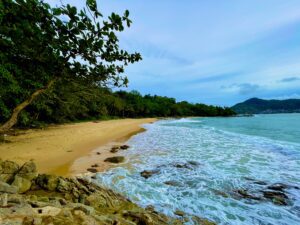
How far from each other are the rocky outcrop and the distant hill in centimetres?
16539

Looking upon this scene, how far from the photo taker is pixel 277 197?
5.78m

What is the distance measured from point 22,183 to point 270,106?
589 ft

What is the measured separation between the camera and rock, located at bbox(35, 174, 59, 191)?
5092mm

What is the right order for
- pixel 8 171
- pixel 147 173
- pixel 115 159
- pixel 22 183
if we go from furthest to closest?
pixel 115 159, pixel 147 173, pixel 8 171, pixel 22 183

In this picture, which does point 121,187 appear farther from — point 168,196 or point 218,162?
point 218,162

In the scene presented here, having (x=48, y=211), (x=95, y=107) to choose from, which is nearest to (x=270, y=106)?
(x=95, y=107)

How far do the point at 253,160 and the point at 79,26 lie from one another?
33.6ft

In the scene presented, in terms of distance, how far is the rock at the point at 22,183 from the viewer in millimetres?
4780

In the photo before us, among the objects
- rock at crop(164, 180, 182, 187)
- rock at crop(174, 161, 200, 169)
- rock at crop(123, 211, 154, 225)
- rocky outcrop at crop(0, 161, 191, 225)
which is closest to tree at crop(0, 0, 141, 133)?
rocky outcrop at crop(0, 161, 191, 225)

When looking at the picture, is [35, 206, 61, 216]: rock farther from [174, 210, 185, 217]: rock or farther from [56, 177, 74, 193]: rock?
[174, 210, 185, 217]: rock

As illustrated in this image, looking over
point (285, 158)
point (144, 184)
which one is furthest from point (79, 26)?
point (285, 158)

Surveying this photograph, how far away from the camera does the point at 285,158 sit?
10773mm

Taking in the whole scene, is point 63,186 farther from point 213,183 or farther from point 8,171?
point 213,183

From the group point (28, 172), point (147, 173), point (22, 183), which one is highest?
point (28, 172)
